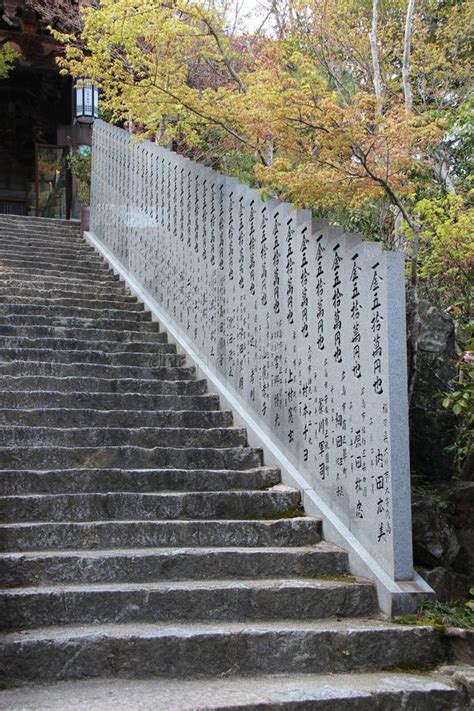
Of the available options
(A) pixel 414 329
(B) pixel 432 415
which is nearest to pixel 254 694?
(B) pixel 432 415

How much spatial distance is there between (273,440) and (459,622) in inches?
95.1

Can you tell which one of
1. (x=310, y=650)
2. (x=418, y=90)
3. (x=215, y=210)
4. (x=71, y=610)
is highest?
(x=418, y=90)

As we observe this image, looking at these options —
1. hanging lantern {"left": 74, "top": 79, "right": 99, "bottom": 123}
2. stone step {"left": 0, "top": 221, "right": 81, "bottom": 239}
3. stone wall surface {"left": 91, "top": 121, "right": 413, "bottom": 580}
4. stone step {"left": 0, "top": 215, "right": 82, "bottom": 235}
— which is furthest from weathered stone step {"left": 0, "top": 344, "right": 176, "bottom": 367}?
hanging lantern {"left": 74, "top": 79, "right": 99, "bottom": 123}

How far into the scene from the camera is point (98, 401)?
689cm

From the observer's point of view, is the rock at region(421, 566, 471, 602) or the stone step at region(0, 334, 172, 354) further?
the stone step at region(0, 334, 172, 354)

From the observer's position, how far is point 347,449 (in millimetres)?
5371

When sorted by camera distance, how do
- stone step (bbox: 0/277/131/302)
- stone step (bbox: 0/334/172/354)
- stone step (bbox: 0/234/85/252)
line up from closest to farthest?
1. stone step (bbox: 0/334/172/354)
2. stone step (bbox: 0/277/131/302)
3. stone step (bbox: 0/234/85/252)

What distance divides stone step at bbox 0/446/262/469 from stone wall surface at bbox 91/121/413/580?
417mm

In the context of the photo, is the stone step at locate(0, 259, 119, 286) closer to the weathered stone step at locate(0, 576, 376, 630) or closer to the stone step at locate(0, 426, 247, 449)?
the stone step at locate(0, 426, 247, 449)

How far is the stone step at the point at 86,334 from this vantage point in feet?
27.0

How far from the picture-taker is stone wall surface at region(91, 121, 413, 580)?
492 centimetres

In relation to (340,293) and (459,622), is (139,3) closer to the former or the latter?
(340,293)

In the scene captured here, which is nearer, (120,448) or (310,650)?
(310,650)

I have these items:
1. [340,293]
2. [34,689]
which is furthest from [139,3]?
[34,689]
